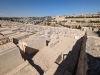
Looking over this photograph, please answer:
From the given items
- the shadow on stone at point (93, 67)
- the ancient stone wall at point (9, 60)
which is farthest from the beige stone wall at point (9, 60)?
the shadow on stone at point (93, 67)

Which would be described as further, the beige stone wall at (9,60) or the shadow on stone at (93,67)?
the beige stone wall at (9,60)

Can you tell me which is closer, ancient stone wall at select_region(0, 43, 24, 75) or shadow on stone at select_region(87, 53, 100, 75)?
shadow on stone at select_region(87, 53, 100, 75)

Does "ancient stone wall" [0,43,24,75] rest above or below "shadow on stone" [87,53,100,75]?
below

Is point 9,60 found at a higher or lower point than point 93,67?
lower

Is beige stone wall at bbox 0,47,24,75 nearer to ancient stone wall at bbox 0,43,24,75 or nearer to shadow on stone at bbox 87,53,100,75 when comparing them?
ancient stone wall at bbox 0,43,24,75

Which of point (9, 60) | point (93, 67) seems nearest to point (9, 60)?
point (9, 60)

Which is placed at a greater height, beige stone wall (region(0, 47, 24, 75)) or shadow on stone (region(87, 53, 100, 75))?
shadow on stone (region(87, 53, 100, 75))

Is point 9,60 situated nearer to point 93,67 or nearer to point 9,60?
point 9,60

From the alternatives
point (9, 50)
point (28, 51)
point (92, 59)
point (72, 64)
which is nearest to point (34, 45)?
point (28, 51)

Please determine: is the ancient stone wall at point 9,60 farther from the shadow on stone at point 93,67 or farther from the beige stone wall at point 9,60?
the shadow on stone at point 93,67

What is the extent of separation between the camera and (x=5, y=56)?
5.41 m

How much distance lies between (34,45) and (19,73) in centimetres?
358

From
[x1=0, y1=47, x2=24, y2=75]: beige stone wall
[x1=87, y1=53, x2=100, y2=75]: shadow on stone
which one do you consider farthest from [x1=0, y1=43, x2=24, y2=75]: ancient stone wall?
[x1=87, y1=53, x2=100, y2=75]: shadow on stone

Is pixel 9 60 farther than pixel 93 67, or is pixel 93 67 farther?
pixel 9 60
